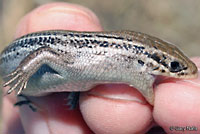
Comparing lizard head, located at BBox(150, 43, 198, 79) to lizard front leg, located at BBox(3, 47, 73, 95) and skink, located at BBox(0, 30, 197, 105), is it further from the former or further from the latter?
lizard front leg, located at BBox(3, 47, 73, 95)

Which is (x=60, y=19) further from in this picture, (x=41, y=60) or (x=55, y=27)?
(x=41, y=60)

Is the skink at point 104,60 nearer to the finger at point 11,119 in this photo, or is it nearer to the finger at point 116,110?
the finger at point 116,110

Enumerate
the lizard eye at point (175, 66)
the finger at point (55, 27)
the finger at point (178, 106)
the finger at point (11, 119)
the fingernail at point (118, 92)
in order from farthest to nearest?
the finger at point (11, 119), the finger at point (55, 27), the fingernail at point (118, 92), the lizard eye at point (175, 66), the finger at point (178, 106)

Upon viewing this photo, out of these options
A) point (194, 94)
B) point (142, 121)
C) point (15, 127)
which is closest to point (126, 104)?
point (142, 121)

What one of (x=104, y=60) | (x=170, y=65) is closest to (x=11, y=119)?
(x=104, y=60)

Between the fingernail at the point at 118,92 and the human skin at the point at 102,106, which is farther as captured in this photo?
the fingernail at the point at 118,92

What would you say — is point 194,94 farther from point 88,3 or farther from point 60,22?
point 88,3

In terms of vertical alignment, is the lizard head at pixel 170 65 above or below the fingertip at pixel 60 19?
below

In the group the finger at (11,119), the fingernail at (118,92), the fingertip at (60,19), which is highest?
the fingertip at (60,19)

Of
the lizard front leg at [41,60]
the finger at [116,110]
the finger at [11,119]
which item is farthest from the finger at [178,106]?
the finger at [11,119]
